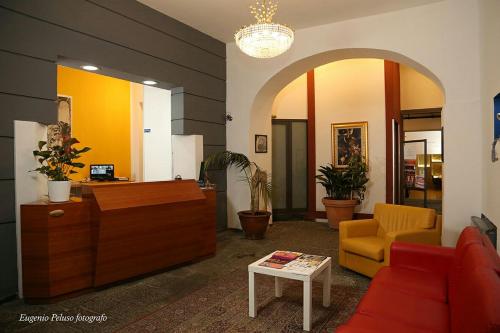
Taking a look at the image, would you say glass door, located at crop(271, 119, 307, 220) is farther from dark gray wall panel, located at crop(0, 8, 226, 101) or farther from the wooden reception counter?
the wooden reception counter

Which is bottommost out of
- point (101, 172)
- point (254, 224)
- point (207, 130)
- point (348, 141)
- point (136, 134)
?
point (254, 224)

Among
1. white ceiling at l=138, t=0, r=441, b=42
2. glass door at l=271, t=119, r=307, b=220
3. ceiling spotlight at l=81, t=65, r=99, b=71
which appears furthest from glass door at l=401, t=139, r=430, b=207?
ceiling spotlight at l=81, t=65, r=99, b=71

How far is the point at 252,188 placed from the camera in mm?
5914

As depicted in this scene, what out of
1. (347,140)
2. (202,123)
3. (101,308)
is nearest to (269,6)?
(202,123)

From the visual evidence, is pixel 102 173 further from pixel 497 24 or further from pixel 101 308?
pixel 497 24

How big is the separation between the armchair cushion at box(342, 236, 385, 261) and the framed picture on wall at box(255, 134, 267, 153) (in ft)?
9.25

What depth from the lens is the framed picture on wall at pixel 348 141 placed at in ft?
24.0

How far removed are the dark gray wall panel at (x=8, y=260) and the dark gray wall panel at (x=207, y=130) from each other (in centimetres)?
280

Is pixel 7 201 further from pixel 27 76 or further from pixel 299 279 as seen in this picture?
pixel 299 279

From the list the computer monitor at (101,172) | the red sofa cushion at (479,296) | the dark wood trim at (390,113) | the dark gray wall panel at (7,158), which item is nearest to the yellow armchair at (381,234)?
the red sofa cushion at (479,296)

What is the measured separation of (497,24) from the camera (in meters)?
3.24

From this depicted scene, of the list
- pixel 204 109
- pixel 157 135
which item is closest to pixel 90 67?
pixel 204 109

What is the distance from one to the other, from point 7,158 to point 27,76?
2.85ft

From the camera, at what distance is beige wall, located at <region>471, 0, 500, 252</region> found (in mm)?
3221
